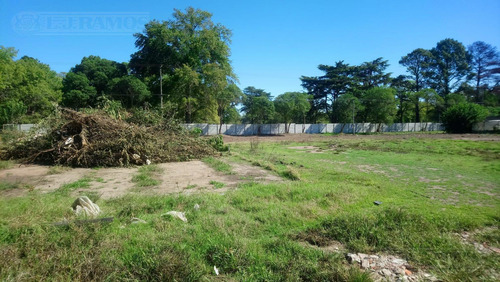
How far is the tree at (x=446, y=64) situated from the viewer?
181 ft

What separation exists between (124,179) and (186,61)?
30005 mm

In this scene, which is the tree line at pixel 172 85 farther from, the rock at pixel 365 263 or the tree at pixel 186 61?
the rock at pixel 365 263

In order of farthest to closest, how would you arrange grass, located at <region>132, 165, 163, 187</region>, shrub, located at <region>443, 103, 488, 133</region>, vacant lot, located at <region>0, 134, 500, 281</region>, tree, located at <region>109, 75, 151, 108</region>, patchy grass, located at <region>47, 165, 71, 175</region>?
shrub, located at <region>443, 103, 488, 133</region>
tree, located at <region>109, 75, 151, 108</region>
patchy grass, located at <region>47, 165, 71, 175</region>
grass, located at <region>132, 165, 163, 187</region>
vacant lot, located at <region>0, 134, 500, 281</region>

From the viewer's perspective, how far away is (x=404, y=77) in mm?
57875

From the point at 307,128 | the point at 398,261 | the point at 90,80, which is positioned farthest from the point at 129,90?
the point at 398,261

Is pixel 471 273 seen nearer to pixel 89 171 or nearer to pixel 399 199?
pixel 399 199

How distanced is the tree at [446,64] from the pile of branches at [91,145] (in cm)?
6734

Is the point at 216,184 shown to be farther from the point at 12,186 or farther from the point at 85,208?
the point at 12,186

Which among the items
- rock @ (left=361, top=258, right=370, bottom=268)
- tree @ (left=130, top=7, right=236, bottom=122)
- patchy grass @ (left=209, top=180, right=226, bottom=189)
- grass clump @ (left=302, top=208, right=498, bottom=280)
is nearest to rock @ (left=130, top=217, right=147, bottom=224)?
grass clump @ (left=302, top=208, right=498, bottom=280)

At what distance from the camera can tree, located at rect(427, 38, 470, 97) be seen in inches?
2176

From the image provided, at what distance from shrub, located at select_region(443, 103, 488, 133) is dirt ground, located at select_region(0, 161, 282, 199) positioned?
37.2m

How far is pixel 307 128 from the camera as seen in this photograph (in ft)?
167

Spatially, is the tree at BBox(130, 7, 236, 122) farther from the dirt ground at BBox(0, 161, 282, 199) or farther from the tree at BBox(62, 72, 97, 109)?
the dirt ground at BBox(0, 161, 282, 199)

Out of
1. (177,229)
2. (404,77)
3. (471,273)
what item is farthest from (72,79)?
(404,77)
